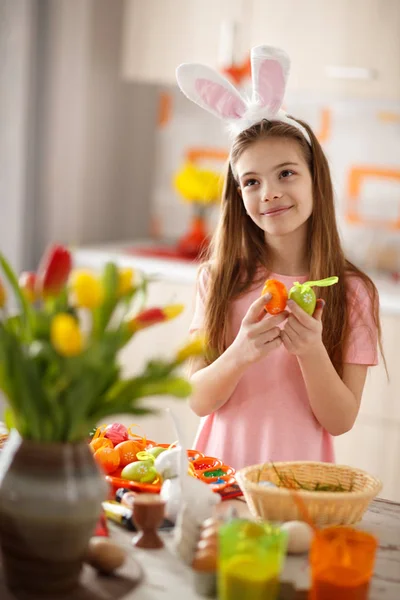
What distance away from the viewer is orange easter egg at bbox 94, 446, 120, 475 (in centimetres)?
138

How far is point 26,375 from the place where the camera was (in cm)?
98

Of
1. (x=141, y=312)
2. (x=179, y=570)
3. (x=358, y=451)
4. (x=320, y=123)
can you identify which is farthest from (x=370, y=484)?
(x=320, y=123)

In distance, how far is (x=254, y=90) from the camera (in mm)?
1657

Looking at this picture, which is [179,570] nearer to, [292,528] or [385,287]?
[292,528]

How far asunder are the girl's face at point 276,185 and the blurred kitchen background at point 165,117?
120 cm

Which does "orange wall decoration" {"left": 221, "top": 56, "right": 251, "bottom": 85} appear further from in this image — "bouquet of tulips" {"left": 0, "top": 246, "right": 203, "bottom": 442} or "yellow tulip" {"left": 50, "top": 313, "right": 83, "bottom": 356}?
"yellow tulip" {"left": 50, "top": 313, "right": 83, "bottom": 356}

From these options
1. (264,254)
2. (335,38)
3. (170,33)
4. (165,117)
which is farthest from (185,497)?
(165,117)

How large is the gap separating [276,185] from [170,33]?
1758 millimetres

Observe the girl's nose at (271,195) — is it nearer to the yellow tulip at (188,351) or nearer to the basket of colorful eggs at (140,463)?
the basket of colorful eggs at (140,463)

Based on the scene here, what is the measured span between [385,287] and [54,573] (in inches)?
78.9

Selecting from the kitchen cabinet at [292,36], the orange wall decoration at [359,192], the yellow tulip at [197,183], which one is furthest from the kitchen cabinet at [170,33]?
the orange wall decoration at [359,192]

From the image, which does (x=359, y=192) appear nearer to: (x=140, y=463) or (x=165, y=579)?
(x=140, y=463)

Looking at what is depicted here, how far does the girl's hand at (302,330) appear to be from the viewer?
149 cm

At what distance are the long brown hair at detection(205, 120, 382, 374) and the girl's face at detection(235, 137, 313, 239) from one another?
0.03m
